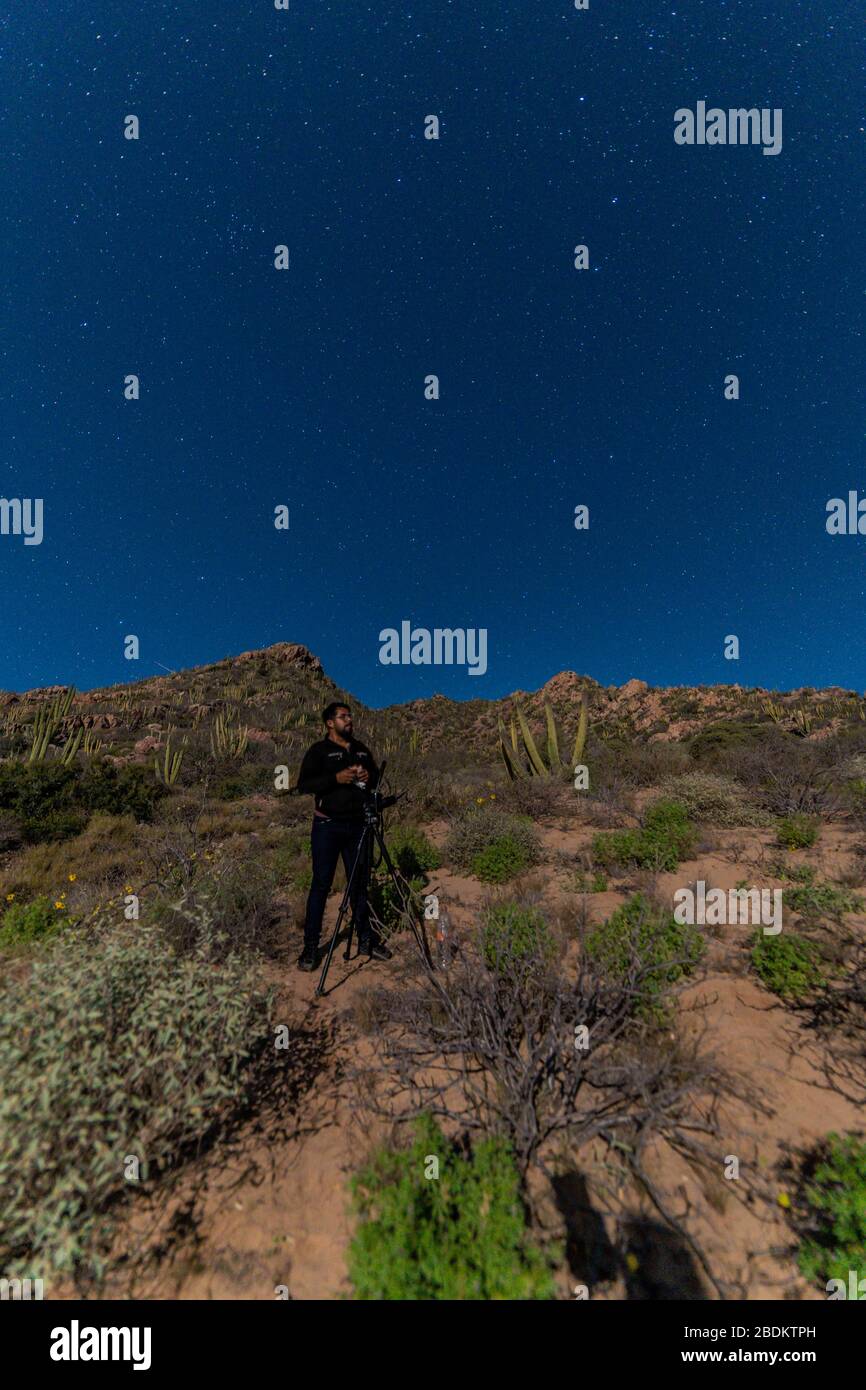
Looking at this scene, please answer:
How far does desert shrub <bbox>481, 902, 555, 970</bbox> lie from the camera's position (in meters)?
3.32

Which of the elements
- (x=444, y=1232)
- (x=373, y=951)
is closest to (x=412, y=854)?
(x=373, y=951)

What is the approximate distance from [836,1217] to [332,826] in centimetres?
369

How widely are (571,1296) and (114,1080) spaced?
7.29 ft

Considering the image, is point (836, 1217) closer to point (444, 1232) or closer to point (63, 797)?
point (444, 1232)

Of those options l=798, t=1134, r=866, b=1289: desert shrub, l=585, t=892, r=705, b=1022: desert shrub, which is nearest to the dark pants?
l=585, t=892, r=705, b=1022: desert shrub

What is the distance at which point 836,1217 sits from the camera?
6.10 feet

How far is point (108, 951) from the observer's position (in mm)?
2590

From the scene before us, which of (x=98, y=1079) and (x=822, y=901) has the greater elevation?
(x=822, y=901)

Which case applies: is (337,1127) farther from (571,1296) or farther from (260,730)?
(260,730)

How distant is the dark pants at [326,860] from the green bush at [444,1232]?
2.17 meters

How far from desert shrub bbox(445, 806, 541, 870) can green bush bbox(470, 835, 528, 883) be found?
10 centimetres

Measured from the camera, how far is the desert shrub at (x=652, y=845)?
5835mm

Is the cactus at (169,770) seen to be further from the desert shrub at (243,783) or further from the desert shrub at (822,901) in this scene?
the desert shrub at (822,901)
